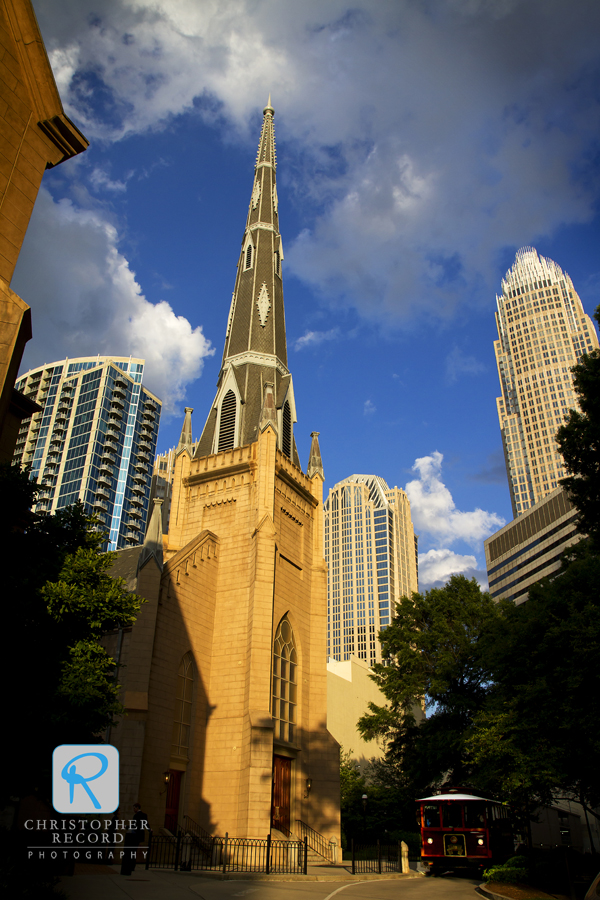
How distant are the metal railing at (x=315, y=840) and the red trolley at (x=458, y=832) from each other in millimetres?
4887

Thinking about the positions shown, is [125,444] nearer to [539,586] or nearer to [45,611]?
[539,586]

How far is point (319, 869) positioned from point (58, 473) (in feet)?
311

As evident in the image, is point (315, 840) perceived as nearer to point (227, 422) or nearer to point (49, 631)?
point (49, 631)

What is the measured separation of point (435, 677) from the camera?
114ft

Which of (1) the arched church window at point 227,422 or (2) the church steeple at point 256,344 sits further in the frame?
(2) the church steeple at point 256,344

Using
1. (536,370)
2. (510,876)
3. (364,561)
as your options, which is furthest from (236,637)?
(536,370)

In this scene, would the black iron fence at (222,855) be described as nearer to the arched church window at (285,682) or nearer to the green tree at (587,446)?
the arched church window at (285,682)

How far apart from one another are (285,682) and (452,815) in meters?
8.88

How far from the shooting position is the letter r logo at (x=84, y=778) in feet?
36.7

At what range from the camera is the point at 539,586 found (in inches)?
1099

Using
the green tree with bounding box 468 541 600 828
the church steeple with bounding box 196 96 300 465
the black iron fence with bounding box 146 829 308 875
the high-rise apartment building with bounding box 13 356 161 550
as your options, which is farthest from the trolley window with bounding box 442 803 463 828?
the high-rise apartment building with bounding box 13 356 161 550

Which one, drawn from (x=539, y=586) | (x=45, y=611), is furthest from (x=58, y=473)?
(x=45, y=611)

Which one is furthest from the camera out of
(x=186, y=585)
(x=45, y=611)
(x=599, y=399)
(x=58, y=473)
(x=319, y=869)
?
(x=58, y=473)

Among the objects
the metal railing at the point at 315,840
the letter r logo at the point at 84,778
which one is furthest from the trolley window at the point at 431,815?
the letter r logo at the point at 84,778
